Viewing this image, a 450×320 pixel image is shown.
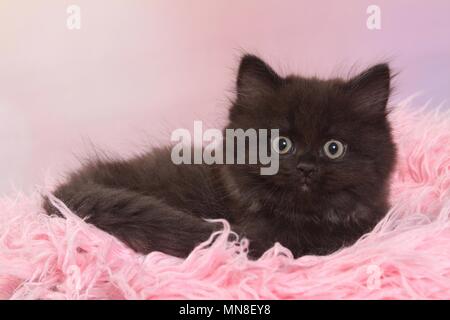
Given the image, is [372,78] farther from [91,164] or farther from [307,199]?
[91,164]

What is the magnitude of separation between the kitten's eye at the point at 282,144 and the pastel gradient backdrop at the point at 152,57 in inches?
30.2

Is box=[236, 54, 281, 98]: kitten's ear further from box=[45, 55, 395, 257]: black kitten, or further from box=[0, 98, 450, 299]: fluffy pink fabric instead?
box=[0, 98, 450, 299]: fluffy pink fabric

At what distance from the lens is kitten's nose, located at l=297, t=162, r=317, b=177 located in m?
1.48

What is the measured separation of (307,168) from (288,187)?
81 millimetres

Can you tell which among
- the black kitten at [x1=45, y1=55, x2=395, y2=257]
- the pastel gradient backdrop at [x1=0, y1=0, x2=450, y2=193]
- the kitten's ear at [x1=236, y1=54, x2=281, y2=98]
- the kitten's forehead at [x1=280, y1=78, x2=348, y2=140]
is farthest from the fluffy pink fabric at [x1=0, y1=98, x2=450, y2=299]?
the pastel gradient backdrop at [x1=0, y1=0, x2=450, y2=193]

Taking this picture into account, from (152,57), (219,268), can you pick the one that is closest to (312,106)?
(219,268)

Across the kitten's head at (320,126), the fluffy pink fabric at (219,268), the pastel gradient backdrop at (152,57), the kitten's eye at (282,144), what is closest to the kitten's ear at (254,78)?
the kitten's head at (320,126)

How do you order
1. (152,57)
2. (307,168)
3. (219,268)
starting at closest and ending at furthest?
(219,268) → (307,168) → (152,57)

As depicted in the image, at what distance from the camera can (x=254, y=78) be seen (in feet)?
5.52

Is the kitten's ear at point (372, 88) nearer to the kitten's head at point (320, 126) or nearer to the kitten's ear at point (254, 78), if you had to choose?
the kitten's head at point (320, 126)

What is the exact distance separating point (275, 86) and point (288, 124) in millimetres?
158

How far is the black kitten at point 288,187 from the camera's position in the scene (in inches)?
59.3

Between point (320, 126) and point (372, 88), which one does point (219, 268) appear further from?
point (372, 88)
